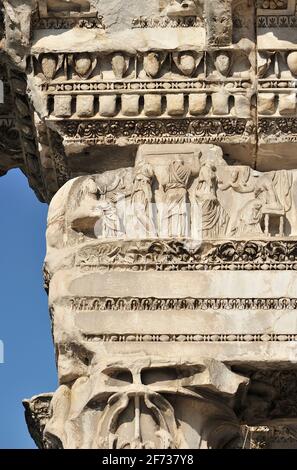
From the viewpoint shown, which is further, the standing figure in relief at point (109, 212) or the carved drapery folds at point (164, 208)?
the standing figure in relief at point (109, 212)

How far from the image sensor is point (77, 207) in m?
16.2

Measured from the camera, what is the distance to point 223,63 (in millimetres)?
16594

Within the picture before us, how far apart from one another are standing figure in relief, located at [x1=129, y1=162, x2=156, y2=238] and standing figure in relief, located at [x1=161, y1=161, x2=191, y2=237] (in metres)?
0.12

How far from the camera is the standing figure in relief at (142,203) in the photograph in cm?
1606

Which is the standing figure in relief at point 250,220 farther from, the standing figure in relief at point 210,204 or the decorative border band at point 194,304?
the decorative border band at point 194,304

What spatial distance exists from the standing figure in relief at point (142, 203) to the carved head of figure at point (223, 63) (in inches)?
38.4

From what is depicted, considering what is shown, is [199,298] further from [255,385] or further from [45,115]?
[45,115]

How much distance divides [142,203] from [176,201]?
27 cm

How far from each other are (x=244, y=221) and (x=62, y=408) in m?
2.07

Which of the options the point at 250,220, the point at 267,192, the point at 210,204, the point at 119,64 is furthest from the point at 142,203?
the point at 119,64

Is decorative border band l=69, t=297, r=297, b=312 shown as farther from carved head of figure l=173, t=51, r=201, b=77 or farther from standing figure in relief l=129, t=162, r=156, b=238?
carved head of figure l=173, t=51, r=201, b=77

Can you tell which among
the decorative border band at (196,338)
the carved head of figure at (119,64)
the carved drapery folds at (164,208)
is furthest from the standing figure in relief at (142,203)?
the decorative border band at (196,338)

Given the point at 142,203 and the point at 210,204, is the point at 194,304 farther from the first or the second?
the point at 142,203

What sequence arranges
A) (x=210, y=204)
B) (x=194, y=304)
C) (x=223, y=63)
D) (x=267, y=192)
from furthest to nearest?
(x=223, y=63), (x=267, y=192), (x=210, y=204), (x=194, y=304)
